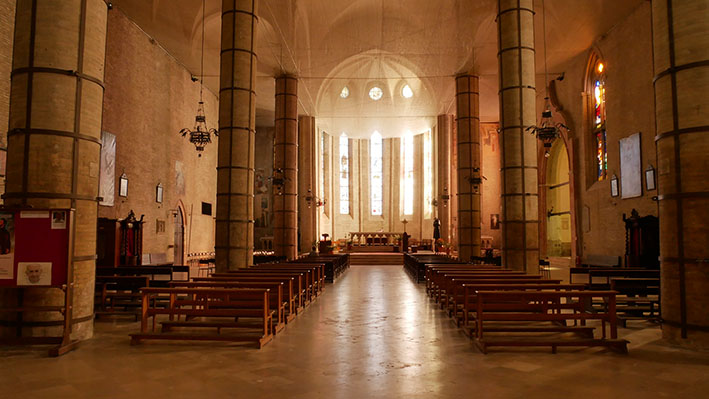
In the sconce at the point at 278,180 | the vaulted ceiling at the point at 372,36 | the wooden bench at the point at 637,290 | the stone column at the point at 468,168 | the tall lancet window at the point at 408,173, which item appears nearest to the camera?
the wooden bench at the point at 637,290

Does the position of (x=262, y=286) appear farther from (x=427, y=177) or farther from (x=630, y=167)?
(x=427, y=177)

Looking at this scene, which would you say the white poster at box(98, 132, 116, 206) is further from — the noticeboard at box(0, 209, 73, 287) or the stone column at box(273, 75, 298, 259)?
the noticeboard at box(0, 209, 73, 287)

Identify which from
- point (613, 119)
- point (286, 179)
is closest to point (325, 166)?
point (286, 179)

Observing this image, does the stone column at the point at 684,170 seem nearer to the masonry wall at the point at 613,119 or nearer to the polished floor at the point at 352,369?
the polished floor at the point at 352,369

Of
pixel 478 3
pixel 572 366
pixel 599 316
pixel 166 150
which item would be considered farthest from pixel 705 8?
pixel 166 150

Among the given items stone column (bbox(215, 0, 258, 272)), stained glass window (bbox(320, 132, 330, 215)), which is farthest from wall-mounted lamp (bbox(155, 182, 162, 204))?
stained glass window (bbox(320, 132, 330, 215))

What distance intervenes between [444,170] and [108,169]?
19.0 meters

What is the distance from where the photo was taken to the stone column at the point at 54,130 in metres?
6.10

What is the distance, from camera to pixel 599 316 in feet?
19.3

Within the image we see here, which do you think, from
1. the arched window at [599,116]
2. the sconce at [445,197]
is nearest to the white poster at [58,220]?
the arched window at [599,116]

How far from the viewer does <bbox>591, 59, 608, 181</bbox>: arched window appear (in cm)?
1950

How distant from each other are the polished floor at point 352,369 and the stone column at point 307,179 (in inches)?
852

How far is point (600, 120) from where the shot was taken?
19812 millimetres

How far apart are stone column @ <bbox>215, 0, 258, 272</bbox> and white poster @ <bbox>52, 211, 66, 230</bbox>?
282 inches
